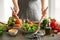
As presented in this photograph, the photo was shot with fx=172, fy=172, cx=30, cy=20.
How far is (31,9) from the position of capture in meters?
1.51

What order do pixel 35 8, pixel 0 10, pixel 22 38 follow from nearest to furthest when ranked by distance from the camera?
pixel 22 38, pixel 35 8, pixel 0 10

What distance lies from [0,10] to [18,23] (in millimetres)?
562

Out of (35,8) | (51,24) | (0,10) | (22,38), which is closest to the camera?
(22,38)

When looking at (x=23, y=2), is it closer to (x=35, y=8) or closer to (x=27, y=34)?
(x=35, y=8)

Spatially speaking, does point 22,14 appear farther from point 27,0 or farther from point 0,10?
point 0,10

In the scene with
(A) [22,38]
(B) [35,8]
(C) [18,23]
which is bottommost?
(A) [22,38]

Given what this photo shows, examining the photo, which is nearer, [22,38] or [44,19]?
[22,38]

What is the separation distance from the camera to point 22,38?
127 cm

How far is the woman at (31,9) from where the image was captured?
147cm

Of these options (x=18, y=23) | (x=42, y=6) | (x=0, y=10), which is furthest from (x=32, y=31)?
(x=0, y=10)

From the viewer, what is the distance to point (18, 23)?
1404 millimetres

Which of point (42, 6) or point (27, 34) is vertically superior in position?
point (42, 6)

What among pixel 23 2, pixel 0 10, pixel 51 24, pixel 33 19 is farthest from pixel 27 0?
pixel 0 10

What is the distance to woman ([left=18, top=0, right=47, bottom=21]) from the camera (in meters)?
1.47
